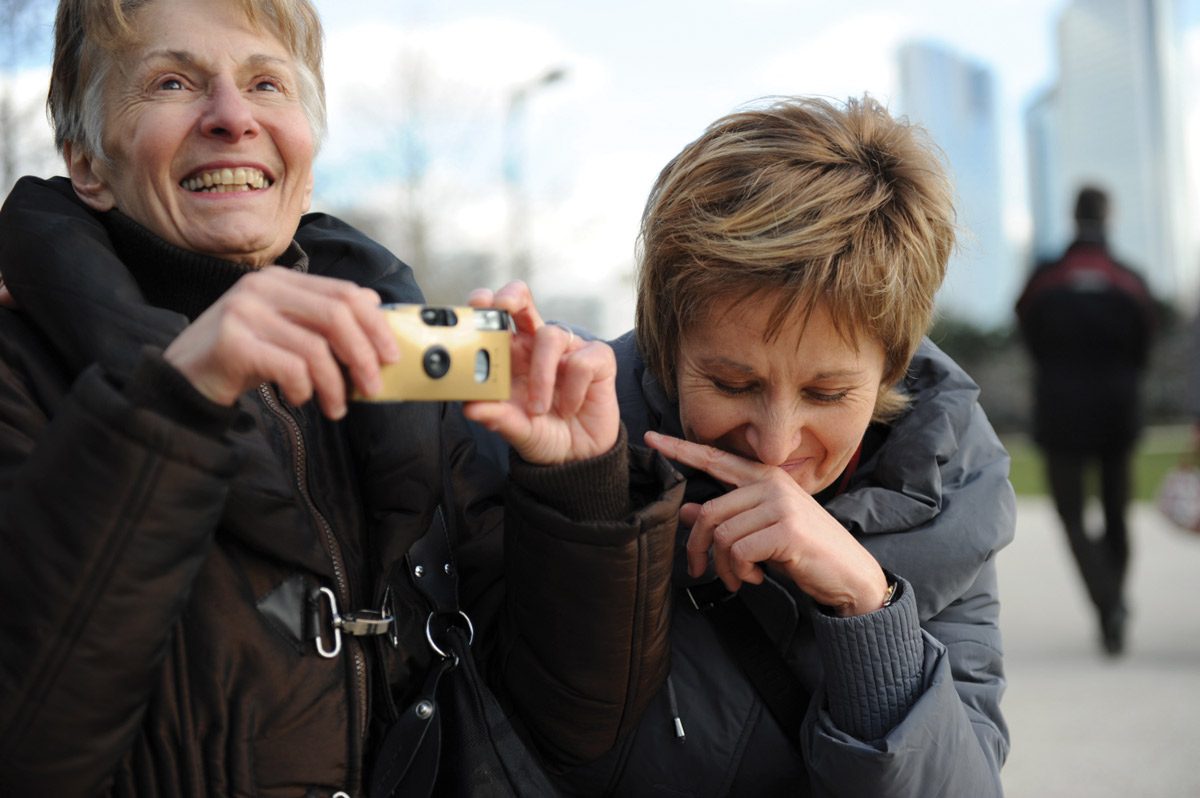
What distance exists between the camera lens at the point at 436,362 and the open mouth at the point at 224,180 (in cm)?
62

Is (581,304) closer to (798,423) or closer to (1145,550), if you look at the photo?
(1145,550)

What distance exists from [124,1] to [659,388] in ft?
3.86

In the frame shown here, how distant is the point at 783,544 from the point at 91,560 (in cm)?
107

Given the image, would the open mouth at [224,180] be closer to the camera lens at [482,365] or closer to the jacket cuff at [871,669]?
the camera lens at [482,365]

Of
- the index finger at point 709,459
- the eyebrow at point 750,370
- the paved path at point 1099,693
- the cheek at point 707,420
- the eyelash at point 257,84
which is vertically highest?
the eyelash at point 257,84

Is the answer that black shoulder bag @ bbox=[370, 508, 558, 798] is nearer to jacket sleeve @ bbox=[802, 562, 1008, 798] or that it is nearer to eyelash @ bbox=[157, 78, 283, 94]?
jacket sleeve @ bbox=[802, 562, 1008, 798]

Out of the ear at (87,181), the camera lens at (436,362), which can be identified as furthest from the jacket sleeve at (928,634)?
the ear at (87,181)

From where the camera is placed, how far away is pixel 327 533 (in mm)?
1976

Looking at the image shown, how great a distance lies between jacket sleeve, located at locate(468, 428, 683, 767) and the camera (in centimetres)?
194

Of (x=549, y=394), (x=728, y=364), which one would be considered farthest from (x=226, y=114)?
(x=728, y=364)

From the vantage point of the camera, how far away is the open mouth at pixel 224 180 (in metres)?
2.02

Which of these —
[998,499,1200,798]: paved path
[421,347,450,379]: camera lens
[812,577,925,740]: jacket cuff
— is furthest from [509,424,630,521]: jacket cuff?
[998,499,1200,798]: paved path

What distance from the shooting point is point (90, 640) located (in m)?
1.54

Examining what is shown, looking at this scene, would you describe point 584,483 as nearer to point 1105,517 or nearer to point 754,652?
point 754,652
